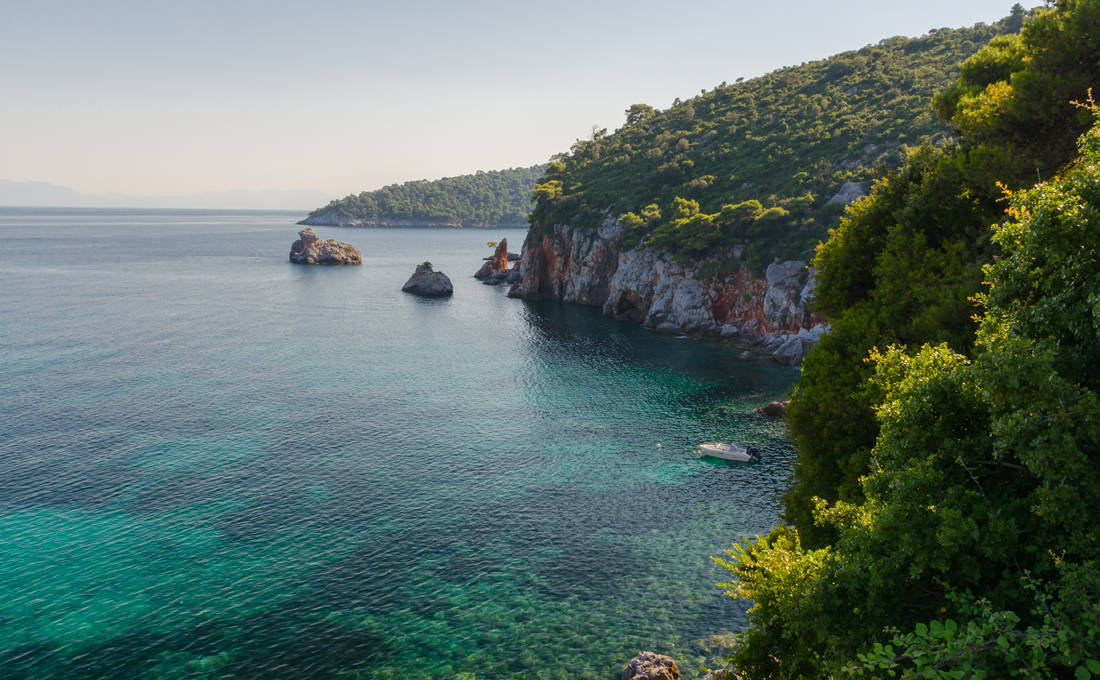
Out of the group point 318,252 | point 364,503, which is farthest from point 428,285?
point 364,503

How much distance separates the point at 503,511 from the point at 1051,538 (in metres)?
34.1

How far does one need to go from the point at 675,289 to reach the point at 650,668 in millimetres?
78687

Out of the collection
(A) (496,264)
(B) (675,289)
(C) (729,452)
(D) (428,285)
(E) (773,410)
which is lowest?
(C) (729,452)

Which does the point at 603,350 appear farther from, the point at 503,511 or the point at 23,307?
the point at 23,307

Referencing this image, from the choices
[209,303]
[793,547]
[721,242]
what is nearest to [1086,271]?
[793,547]

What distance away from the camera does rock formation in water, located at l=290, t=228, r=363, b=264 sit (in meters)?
182

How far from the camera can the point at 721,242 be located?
9688 centimetres

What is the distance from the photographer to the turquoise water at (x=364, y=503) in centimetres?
2994

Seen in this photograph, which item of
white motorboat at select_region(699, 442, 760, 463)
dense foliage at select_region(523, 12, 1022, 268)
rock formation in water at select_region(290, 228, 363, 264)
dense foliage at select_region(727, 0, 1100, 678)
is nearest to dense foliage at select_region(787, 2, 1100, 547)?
dense foliage at select_region(727, 0, 1100, 678)

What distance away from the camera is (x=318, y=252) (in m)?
182

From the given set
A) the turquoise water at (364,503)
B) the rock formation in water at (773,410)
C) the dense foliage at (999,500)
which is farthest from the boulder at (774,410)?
the dense foliage at (999,500)

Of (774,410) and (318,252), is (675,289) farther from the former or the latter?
(318,252)

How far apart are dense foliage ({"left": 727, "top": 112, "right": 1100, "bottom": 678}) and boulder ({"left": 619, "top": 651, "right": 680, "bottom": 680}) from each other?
11843 mm

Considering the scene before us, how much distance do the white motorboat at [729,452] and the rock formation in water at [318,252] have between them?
512 ft
